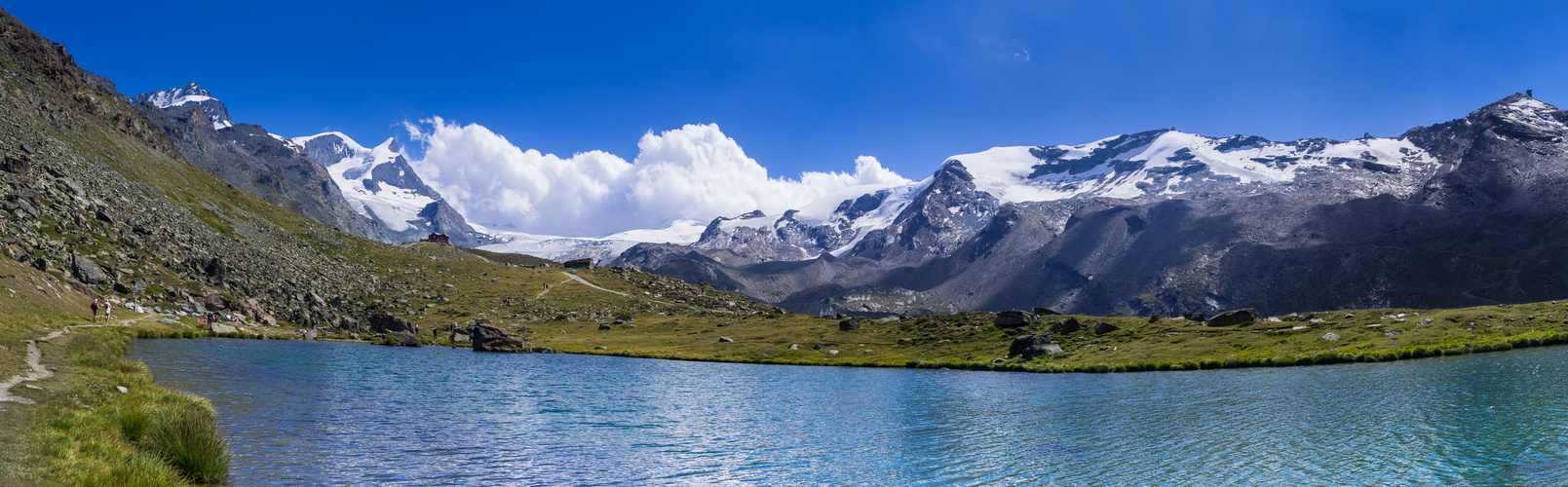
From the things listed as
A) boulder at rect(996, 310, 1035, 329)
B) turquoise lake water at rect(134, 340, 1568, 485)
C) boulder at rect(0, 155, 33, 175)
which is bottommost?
turquoise lake water at rect(134, 340, 1568, 485)

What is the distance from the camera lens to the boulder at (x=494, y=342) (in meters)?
111

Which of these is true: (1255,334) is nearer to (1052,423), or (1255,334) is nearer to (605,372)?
(1052,423)

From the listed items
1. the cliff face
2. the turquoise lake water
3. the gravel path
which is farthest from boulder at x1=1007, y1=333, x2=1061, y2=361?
the cliff face

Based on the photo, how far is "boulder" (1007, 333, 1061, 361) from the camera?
96550 millimetres

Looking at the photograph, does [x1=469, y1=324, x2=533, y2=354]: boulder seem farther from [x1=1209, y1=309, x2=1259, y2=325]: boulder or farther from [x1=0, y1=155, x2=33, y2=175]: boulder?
[x1=1209, y1=309, x2=1259, y2=325]: boulder

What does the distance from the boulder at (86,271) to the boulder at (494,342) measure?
43.1 m

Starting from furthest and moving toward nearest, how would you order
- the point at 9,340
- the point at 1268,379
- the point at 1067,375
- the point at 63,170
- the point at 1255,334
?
the point at 63,170, the point at 1255,334, the point at 1067,375, the point at 1268,379, the point at 9,340

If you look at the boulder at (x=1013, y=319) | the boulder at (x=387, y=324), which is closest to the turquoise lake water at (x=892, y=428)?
the boulder at (x=387, y=324)

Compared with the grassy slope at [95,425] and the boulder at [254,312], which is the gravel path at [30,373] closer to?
the grassy slope at [95,425]

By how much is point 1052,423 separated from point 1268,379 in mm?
30512

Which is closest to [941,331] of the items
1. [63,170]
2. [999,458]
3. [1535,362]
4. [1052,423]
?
A: [1535,362]

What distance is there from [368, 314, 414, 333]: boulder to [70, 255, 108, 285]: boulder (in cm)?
3994

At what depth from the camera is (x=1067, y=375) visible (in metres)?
78.1

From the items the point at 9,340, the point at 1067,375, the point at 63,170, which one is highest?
the point at 63,170
